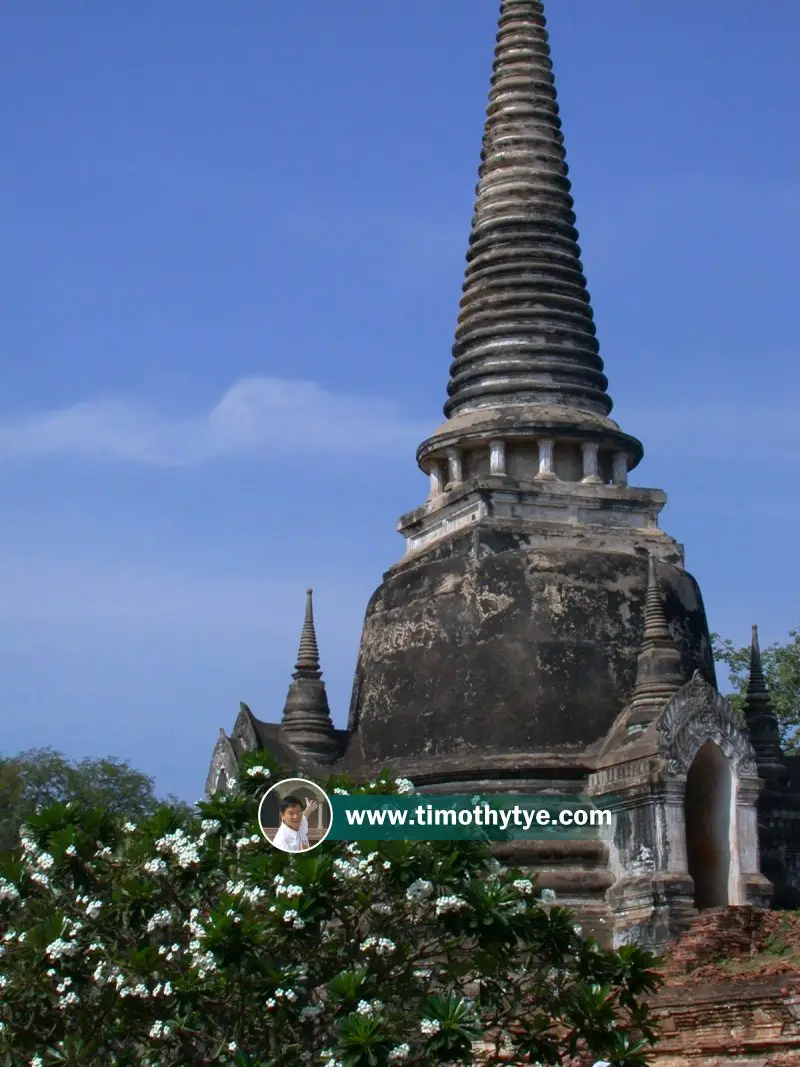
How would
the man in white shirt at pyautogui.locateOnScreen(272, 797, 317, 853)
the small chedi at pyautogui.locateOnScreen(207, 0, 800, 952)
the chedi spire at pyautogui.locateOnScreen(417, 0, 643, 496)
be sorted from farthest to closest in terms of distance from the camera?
the chedi spire at pyautogui.locateOnScreen(417, 0, 643, 496) → the small chedi at pyautogui.locateOnScreen(207, 0, 800, 952) → the man in white shirt at pyautogui.locateOnScreen(272, 797, 317, 853)

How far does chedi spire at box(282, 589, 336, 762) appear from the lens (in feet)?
79.8

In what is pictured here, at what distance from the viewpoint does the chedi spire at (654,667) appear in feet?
71.3

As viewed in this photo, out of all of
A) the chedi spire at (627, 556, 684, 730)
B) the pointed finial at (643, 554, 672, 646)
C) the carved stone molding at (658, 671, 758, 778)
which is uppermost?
the pointed finial at (643, 554, 672, 646)

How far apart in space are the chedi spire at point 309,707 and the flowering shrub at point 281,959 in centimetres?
1098

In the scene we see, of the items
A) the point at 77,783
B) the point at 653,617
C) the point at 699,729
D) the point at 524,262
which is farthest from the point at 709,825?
the point at 77,783

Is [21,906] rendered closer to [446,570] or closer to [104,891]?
[104,891]

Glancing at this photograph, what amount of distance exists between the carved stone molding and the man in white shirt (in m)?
7.96

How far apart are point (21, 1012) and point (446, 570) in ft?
39.7

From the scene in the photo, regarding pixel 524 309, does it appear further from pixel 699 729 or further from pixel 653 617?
pixel 699 729

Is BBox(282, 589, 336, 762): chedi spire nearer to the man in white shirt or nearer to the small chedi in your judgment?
the small chedi

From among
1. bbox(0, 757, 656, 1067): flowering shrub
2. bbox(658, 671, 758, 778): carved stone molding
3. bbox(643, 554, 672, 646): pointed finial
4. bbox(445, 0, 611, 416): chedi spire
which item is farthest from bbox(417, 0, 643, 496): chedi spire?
bbox(0, 757, 656, 1067): flowering shrub

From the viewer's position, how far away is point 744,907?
1956 centimetres

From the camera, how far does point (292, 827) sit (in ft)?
44.3

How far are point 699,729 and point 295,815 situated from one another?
28.6 feet
